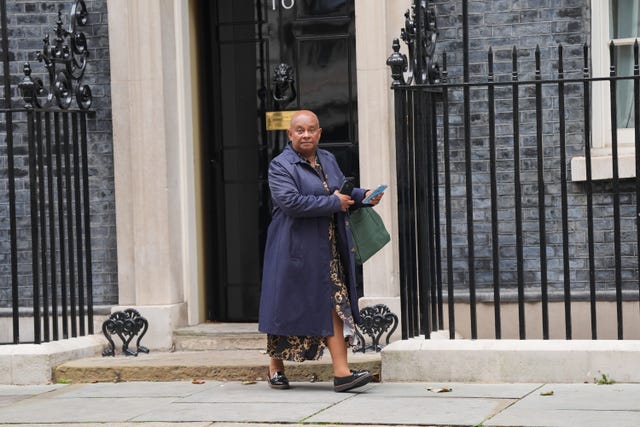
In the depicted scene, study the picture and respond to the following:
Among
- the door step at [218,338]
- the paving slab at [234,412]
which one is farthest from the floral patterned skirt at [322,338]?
the door step at [218,338]

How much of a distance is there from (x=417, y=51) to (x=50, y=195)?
8.96ft

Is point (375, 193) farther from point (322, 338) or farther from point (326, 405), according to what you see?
point (326, 405)

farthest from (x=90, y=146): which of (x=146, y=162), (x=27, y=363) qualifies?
(x=27, y=363)

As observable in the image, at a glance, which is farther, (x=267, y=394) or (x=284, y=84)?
(x=284, y=84)

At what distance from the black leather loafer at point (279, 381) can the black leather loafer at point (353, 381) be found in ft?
1.41

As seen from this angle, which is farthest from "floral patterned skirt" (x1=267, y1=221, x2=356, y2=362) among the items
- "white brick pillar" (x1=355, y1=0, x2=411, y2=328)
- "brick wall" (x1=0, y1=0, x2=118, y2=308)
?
"brick wall" (x1=0, y1=0, x2=118, y2=308)

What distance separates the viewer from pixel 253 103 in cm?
1038

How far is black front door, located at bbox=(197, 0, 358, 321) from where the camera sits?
1006 cm

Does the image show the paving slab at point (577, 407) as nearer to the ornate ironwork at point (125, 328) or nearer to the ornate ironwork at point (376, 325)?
the ornate ironwork at point (376, 325)

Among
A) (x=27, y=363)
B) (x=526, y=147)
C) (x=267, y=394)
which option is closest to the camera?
(x=267, y=394)

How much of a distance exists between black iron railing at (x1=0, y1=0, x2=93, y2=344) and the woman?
1.87 metres

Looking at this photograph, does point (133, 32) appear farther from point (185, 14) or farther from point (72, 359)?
point (72, 359)

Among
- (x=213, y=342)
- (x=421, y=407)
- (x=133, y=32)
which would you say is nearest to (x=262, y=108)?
(x=133, y=32)

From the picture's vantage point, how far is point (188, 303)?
10273mm
